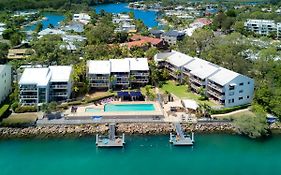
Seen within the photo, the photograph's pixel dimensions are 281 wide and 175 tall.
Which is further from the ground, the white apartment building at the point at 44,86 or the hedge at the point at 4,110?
the white apartment building at the point at 44,86

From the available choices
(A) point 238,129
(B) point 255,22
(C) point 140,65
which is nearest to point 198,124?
(A) point 238,129

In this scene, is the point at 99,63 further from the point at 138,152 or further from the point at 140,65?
the point at 138,152

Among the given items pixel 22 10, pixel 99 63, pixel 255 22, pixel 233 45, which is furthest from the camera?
pixel 22 10

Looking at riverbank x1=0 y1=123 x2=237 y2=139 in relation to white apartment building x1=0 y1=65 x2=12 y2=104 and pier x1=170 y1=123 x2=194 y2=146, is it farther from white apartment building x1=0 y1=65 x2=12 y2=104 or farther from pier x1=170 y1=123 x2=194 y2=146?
white apartment building x1=0 y1=65 x2=12 y2=104

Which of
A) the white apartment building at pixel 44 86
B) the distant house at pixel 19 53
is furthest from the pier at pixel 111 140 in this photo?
the distant house at pixel 19 53

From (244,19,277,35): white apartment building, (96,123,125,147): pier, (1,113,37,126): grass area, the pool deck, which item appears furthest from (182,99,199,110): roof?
(244,19,277,35): white apartment building

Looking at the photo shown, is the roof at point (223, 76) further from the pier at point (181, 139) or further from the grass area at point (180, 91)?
the pier at point (181, 139)
